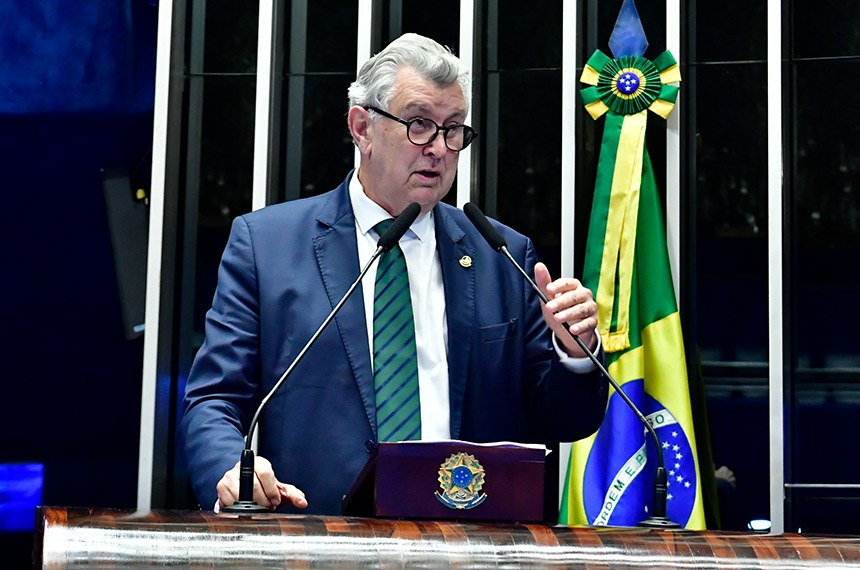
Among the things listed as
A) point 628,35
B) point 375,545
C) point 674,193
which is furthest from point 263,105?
point 375,545

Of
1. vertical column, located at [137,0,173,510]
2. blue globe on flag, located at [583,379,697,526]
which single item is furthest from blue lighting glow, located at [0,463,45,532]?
blue globe on flag, located at [583,379,697,526]

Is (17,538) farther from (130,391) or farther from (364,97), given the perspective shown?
(364,97)

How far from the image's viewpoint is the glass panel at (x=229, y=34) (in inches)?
207

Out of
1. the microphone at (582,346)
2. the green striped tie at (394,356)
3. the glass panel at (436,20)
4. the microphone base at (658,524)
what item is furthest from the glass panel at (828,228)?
the microphone base at (658,524)

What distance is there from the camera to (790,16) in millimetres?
5027

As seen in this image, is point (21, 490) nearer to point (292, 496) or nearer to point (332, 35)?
point (332, 35)

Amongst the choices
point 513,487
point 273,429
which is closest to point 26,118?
point 273,429

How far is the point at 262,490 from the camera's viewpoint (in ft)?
7.14

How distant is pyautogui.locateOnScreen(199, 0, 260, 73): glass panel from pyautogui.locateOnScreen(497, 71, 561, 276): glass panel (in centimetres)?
96

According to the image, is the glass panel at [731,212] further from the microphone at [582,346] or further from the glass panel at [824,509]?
the microphone at [582,346]

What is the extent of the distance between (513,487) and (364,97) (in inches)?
46.3

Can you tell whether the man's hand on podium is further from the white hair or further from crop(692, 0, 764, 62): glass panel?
crop(692, 0, 764, 62): glass panel

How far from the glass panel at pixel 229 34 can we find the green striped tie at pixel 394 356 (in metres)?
2.62

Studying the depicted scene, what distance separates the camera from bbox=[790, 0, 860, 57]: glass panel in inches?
196
